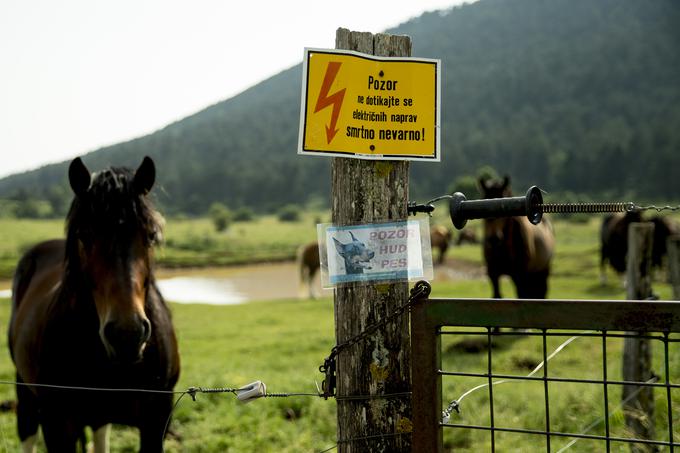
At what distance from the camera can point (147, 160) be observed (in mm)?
3416

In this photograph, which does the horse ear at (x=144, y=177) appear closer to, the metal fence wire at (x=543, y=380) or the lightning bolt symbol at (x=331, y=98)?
the lightning bolt symbol at (x=331, y=98)

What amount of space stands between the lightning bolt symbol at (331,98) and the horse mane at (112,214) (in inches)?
59.2

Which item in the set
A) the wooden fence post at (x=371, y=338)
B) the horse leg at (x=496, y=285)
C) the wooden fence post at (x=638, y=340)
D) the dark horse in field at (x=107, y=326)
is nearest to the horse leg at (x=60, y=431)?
the dark horse in field at (x=107, y=326)

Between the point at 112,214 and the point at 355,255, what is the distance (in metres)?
1.59

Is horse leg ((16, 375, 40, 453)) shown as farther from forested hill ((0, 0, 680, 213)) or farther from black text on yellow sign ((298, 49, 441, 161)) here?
forested hill ((0, 0, 680, 213))

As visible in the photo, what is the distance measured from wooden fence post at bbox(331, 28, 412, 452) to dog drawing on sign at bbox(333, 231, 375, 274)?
62mm

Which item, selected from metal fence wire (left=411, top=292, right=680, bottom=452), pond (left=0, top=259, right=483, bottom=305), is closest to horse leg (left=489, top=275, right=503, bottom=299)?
metal fence wire (left=411, top=292, right=680, bottom=452)

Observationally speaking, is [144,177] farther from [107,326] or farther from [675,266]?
[675,266]

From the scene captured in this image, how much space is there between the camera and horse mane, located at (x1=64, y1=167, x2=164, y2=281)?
327 centimetres

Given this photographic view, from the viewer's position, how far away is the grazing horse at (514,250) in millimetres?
10047

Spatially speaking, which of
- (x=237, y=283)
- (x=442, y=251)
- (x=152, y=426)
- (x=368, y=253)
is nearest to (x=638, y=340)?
(x=368, y=253)

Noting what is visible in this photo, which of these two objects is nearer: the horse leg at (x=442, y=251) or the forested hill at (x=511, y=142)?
the horse leg at (x=442, y=251)

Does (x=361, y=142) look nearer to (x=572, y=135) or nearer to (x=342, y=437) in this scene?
(x=342, y=437)

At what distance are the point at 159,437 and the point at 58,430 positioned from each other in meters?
0.58
